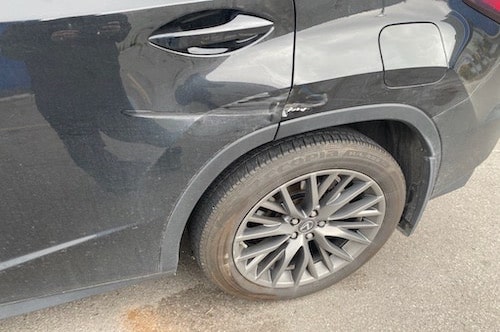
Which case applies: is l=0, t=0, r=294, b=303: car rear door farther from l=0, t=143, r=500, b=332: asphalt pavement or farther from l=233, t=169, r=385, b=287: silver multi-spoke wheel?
l=0, t=143, r=500, b=332: asphalt pavement

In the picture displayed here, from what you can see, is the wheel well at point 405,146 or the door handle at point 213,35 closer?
the door handle at point 213,35

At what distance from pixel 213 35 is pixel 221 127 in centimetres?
28

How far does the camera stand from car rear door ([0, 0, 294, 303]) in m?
1.25

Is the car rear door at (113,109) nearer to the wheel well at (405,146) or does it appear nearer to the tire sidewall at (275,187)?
the tire sidewall at (275,187)

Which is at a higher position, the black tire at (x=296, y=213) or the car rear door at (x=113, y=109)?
the car rear door at (x=113, y=109)

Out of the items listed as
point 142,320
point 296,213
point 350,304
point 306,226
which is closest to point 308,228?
point 306,226

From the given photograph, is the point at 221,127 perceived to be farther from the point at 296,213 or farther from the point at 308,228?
the point at 308,228

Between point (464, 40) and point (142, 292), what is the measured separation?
1.71m

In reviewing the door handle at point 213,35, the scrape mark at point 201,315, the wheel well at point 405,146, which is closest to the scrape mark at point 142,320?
the scrape mark at point 201,315

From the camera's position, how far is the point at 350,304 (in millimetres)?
2188

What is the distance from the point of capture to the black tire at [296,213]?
1.67 meters

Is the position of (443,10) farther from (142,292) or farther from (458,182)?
(142,292)

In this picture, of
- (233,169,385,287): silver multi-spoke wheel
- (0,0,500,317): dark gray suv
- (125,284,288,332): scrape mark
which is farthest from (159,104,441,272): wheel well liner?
(125,284,288,332): scrape mark

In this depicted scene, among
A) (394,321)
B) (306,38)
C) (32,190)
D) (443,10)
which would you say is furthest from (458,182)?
(32,190)
